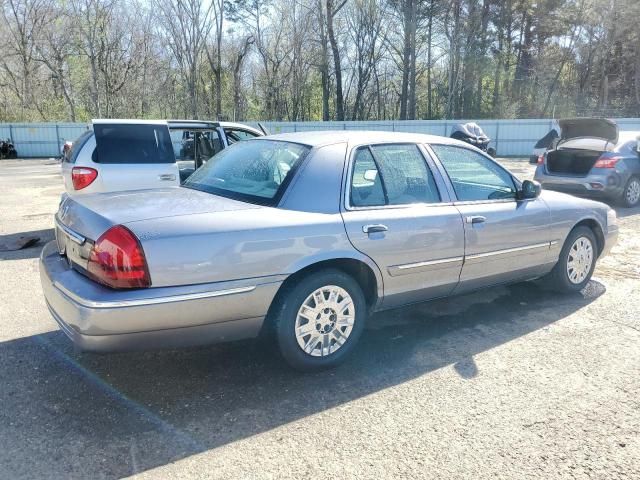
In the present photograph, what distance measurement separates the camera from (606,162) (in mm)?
9695

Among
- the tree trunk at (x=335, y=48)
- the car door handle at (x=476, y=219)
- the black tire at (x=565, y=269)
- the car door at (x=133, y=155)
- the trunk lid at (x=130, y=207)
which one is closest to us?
the trunk lid at (x=130, y=207)

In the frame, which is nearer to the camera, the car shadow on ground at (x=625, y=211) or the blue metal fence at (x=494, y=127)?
the car shadow on ground at (x=625, y=211)

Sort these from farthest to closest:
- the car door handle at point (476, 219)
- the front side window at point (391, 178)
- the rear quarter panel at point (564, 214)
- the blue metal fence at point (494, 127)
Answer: the blue metal fence at point (494, 127)
the rear quarter panel at point (564, 214)
the car door handle at point (476, 219)
the front side window at point (391, 178)

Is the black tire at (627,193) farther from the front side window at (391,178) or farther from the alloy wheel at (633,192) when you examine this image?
the front side window at (391,178)

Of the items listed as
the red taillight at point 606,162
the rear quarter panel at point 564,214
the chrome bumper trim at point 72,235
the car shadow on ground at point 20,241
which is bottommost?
the car shadow on ground at point 20,241

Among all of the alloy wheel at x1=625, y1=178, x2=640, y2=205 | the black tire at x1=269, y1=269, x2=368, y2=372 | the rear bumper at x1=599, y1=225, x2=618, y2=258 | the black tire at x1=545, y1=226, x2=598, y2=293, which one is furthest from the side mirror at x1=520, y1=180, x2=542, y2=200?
the alloy wheel at x1=625, y1=178, x2=640, y2=205

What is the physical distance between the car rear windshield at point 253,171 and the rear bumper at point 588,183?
304 inches

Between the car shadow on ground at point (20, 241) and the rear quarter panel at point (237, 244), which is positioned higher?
the rear quarter panel at point (237, 244)

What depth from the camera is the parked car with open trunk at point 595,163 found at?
9680 millimetres

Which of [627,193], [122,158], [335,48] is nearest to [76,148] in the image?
[122,158]

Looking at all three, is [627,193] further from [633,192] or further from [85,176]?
[85,176]

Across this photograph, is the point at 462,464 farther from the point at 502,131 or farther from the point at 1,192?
the point at 502,131

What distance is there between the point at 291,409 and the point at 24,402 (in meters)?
1.58

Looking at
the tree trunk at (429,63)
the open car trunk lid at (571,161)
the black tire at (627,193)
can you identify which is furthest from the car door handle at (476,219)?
the tree trunk at (429,63)
